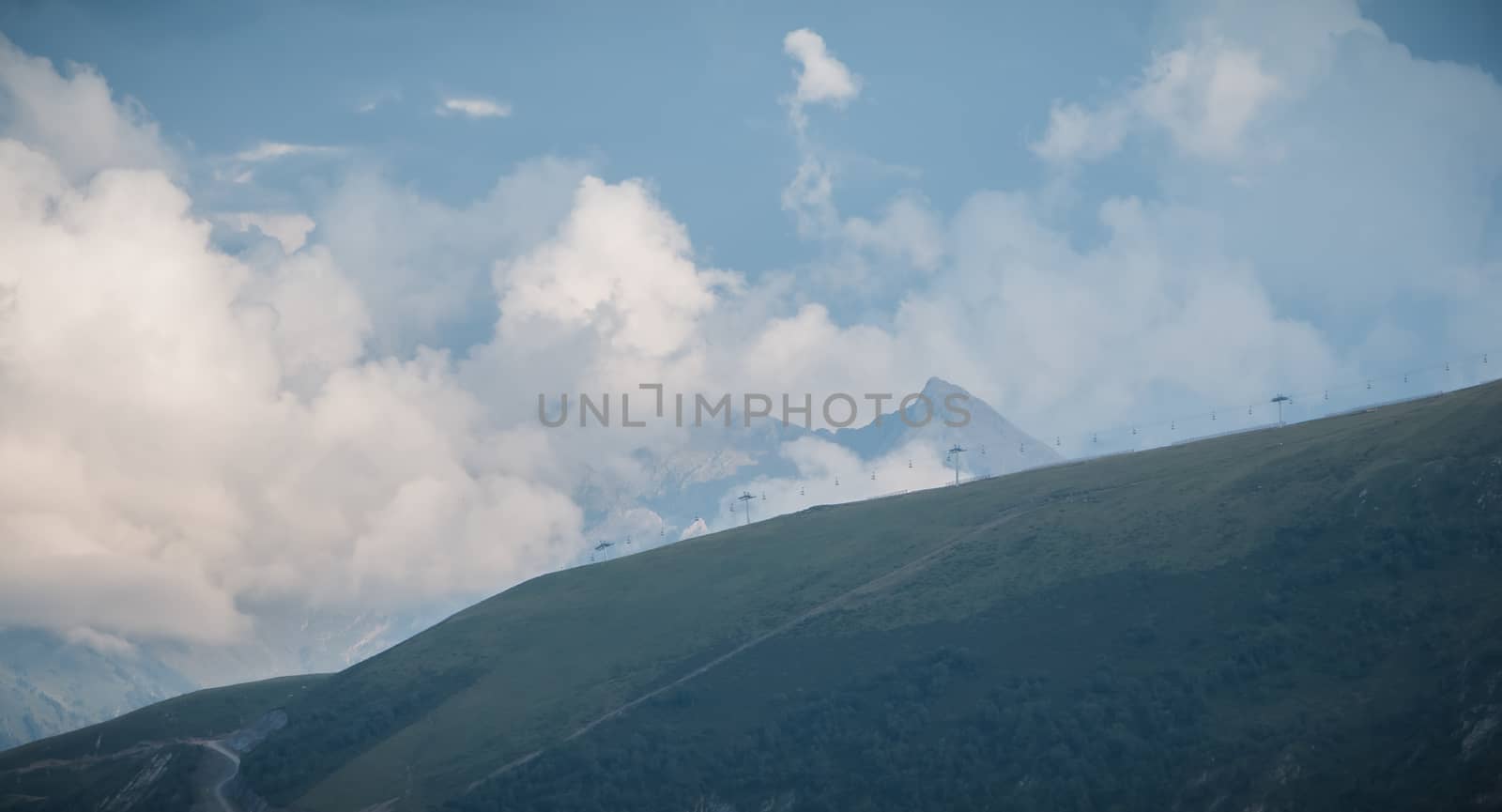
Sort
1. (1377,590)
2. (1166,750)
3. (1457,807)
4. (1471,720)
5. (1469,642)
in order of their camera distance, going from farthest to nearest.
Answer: (1377,590) < (1166,750) < (1469,642) < (1471,720) < (1457,807)

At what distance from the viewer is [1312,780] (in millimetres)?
160250

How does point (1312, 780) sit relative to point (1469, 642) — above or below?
below

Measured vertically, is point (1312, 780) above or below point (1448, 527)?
below

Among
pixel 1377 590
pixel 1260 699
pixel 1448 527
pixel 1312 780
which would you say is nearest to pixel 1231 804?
pixel 1312 780

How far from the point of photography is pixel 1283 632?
19862 centimetres

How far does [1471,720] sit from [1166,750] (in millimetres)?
40757

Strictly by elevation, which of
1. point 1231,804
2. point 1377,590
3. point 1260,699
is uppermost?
point 1377,590

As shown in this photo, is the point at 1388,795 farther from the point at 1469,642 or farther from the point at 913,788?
the point at 913,788

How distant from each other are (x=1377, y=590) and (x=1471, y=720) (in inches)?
1705

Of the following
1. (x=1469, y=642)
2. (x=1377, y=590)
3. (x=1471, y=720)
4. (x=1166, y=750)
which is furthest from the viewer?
(x=1377, y=590)

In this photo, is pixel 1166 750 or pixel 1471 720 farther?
pixel 1166 750

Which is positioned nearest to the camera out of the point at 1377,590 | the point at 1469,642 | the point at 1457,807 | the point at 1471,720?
the point at 1457,807

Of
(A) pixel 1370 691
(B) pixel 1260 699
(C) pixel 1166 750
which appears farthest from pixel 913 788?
(A) pixel 1370 691

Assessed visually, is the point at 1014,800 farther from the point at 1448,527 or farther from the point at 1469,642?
the point at 1448,527
